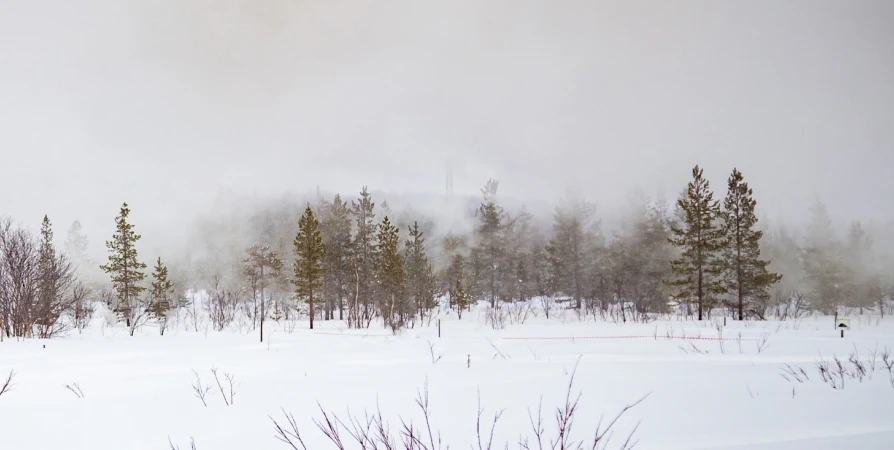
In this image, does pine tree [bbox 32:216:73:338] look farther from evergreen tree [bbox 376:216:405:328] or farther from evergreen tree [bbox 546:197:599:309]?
evergreen tree [bbox 546:197:599:309]

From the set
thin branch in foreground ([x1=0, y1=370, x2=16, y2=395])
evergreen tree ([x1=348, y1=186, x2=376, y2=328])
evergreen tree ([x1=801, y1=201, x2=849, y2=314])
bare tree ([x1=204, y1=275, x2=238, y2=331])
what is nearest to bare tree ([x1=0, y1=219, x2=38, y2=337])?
bare tree ([x1=204, y1=275, x2=238, y2=331])

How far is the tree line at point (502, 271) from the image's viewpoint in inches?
907

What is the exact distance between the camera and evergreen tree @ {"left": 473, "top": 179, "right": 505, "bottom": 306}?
42188 millimetres

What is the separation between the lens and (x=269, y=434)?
426 centimetres

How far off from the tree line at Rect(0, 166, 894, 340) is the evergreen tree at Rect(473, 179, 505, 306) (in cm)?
14

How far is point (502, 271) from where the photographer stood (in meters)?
43.6

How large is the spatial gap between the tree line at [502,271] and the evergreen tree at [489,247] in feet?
0.46

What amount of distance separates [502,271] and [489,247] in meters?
2.78

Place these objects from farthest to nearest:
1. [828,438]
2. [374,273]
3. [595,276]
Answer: [595,276] < [374,273] < [828,438]

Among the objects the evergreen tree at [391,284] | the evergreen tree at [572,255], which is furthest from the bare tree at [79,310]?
the evergreen tree at [572,255]

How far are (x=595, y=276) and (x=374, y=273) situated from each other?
19.7 meters

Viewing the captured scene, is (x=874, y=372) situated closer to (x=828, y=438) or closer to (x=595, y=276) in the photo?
(x=828, y=438)

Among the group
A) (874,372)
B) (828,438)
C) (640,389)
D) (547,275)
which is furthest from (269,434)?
(547,275)

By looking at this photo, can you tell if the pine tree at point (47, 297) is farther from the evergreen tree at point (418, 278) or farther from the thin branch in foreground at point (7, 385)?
the evergreen tree at point (418, 278)
